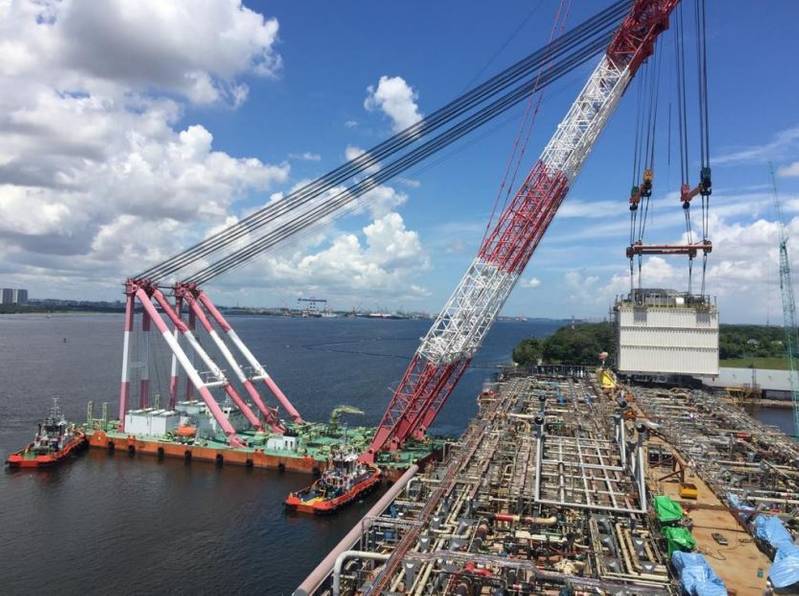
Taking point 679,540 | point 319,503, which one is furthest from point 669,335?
point 679,540

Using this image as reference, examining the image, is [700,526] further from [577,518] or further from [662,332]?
[662,332]

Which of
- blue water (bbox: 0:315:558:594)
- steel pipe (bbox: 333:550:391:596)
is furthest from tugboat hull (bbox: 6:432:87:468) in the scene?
steel pipe (bbox: 333:550:391:596)

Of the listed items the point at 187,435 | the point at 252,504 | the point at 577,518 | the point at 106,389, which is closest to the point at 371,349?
the point at 106,389

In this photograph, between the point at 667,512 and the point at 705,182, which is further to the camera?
the point at 705,182

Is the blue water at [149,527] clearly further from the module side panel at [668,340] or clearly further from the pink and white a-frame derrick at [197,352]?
the module side panel at [668,340]

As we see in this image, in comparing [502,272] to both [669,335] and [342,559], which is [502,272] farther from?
[342,559]

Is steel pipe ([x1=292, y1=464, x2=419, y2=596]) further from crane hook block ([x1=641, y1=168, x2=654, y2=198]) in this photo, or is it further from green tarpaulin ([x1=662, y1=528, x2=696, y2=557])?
crane hook block ([x1=641, y1=168, x2=654, y2=198])

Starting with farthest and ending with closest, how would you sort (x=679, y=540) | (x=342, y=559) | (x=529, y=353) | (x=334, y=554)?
1. (x=529, y=353)
2. (x=334, y=554)
3. (x=679, y=540)
4. (x=342, y=559)
